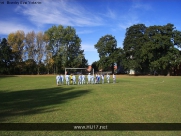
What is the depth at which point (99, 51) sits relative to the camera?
73375 millimetres

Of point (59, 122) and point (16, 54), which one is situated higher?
point (16, 54)

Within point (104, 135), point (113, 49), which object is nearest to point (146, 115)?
point (104, 135)

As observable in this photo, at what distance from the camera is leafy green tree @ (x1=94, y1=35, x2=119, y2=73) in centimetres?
6957

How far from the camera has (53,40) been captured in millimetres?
74500

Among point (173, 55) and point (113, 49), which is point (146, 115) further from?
point (113, 49)

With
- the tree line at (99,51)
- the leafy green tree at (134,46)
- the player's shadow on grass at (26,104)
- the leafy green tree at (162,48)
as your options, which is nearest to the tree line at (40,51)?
the tree line at (99,51)

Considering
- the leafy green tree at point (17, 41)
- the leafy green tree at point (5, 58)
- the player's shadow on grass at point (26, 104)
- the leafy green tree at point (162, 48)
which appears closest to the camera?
the player's shadow on grass at point (26, 104)

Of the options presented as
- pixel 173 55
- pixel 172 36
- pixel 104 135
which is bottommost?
pixel 104 135

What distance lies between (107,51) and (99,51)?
319 centimetres

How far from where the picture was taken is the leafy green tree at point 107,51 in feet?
228

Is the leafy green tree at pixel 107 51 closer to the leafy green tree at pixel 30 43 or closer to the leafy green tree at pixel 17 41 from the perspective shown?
the leafy green tree at pixel 30 43

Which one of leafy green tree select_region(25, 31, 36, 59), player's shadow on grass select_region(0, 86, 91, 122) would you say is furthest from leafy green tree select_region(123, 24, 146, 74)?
A: player's shadow on grass select_region(0, 86, 91, 122)

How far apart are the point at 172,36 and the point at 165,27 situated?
3651 millimetres

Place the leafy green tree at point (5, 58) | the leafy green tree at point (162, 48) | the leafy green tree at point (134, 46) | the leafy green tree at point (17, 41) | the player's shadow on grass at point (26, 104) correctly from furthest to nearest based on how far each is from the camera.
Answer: the leafy green tree at point (5, 58)
the leafy green tree at point (17, 41)
the leafy green tree at point (134, 46)
the leafy green tree at point (162, 48)
the player's shadow on grass at point (26, 104)
